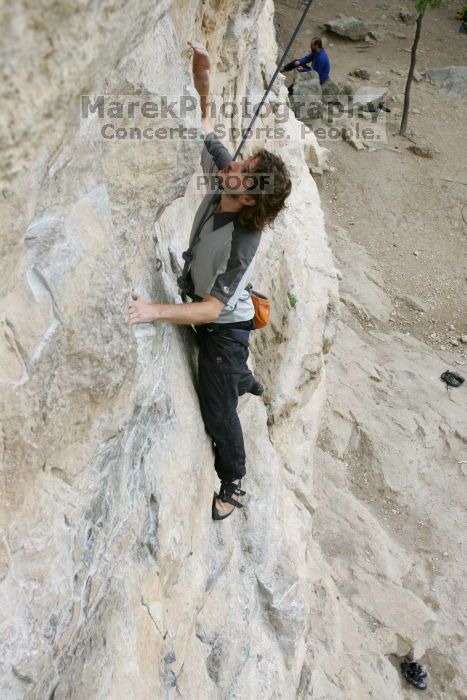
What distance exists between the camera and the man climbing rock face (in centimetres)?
315

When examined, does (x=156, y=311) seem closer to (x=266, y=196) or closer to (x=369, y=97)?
(x=266, y=196)

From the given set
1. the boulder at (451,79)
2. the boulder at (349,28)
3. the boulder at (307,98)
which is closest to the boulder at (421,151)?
the boulder at (307,98)

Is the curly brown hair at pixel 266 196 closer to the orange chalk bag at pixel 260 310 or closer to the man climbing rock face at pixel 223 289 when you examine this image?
the man climbing rock face at pixel 223 289

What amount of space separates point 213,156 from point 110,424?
1.82 metres

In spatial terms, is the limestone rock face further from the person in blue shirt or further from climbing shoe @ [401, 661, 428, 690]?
the person in blue shirt

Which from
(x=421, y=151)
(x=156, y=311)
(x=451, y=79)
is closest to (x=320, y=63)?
(x=421, y=151)

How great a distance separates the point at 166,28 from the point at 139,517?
239 cm

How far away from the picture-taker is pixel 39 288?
223 cm

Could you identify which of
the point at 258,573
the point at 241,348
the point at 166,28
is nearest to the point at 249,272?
the point at 241,348

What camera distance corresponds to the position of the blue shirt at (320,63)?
48.9 ft

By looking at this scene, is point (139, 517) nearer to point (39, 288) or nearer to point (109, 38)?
point (39, 288)

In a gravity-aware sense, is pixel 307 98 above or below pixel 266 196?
below

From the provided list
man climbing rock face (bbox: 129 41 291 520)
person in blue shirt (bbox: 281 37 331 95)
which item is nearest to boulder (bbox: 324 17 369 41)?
person in blue shirt (bbox: 281 37 331 95)

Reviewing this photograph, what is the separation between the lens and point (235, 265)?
3279mm
